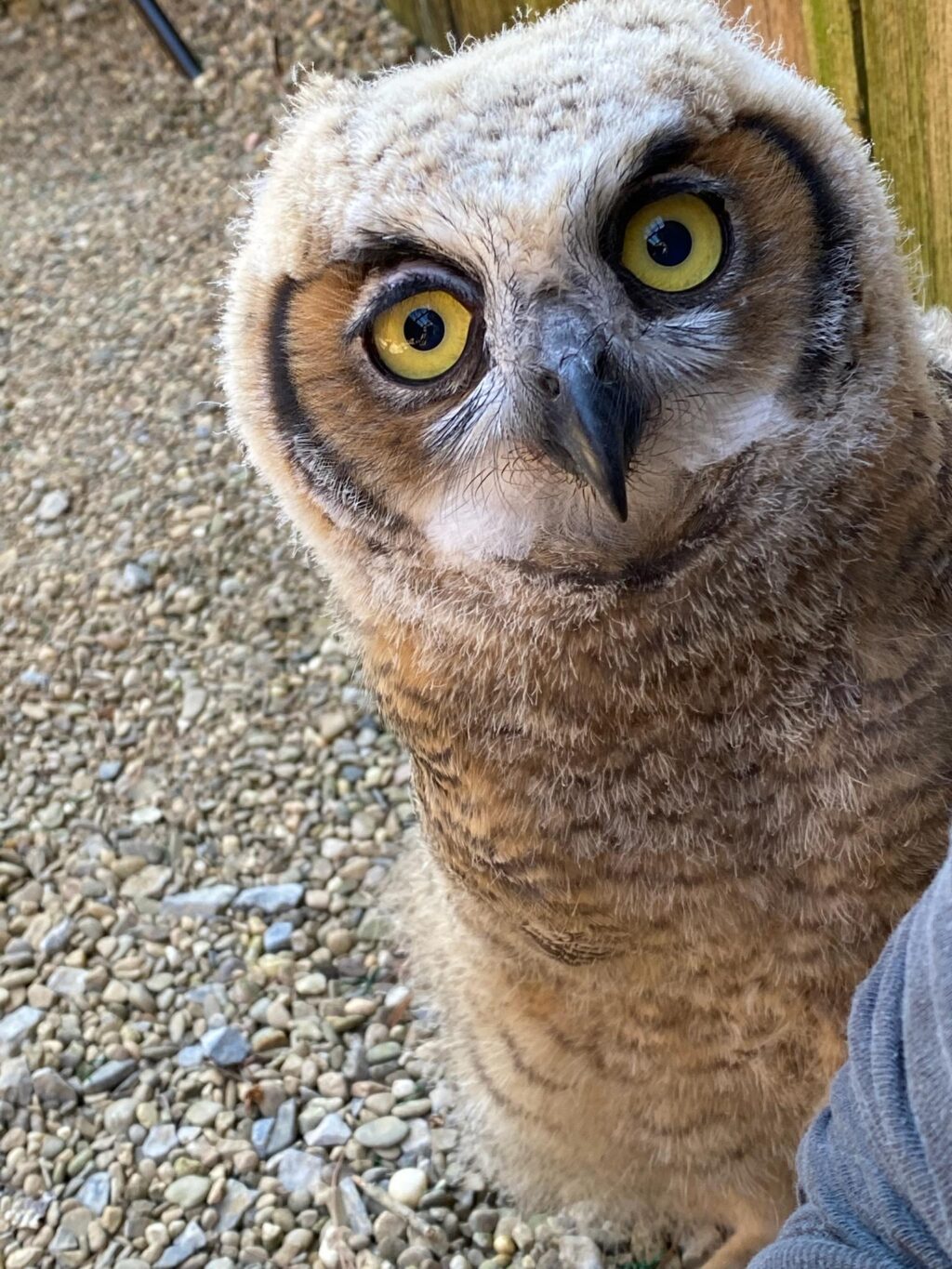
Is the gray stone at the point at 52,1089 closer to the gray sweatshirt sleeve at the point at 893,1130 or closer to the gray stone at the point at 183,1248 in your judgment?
the gray stone at the point at 183,1248

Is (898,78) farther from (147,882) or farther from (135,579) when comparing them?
(135,579)

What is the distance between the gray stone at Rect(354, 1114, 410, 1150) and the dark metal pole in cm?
348

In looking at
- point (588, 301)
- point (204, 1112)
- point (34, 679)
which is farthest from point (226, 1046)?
point (588, 301)

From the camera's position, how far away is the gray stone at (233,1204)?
5.34 ft

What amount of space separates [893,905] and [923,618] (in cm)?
26

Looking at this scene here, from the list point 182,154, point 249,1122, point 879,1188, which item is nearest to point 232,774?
point 249,1122

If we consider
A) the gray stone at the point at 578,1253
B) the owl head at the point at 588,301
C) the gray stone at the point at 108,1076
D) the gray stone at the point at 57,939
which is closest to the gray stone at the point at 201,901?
the gray stone at the point at 57,939

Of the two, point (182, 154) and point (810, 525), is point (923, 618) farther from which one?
point (182, 154)

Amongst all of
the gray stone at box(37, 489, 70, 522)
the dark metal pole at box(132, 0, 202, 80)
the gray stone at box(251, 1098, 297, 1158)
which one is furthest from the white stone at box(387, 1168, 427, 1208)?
the dark metal pole at box(132, 0, 202, 80)

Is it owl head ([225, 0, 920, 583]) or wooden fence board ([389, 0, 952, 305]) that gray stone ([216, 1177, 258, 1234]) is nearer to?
owl head ([225, 0, 920, 583])

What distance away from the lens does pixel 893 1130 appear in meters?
0.66

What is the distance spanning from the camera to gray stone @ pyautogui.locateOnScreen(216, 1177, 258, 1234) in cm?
163

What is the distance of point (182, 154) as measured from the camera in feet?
12.7

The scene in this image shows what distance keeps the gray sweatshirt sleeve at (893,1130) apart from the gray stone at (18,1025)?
1.43m
